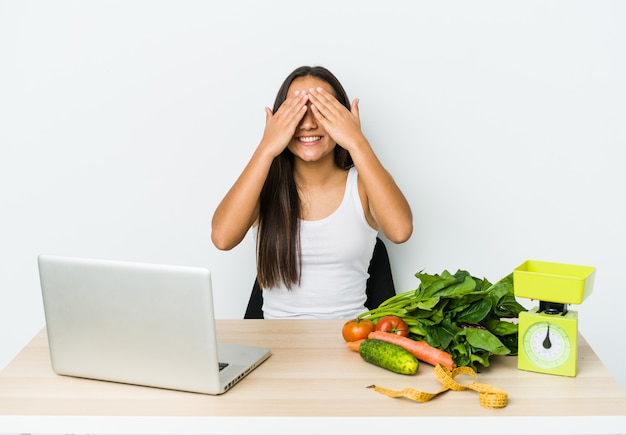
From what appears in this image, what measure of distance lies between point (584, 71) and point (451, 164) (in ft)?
2.03

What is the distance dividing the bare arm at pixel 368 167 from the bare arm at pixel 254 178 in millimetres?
72

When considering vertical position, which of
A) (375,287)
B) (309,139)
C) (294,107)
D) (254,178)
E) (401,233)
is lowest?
(375,287)

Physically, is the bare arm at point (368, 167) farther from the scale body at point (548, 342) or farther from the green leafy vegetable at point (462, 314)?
the scale body at point (548, 342)

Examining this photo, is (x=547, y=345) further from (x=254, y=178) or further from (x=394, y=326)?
(x=254, y=178)

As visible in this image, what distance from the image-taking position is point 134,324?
1.63m

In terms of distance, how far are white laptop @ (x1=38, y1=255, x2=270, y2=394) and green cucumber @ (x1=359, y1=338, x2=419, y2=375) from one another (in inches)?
10.8

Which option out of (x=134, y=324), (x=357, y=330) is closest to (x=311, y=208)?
(x=357, y=330)

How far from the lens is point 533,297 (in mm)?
1693

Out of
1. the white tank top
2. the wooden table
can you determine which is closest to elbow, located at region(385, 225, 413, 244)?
the white tank top

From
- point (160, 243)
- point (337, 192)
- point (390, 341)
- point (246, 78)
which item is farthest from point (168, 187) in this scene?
point (390, 341)

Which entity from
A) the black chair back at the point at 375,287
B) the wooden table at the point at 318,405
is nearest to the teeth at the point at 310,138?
the black chair back at the point at 375,287

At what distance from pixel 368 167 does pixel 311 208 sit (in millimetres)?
331

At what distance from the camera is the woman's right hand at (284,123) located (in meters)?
2.46

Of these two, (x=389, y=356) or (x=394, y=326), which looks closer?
(x=389, y=356)
